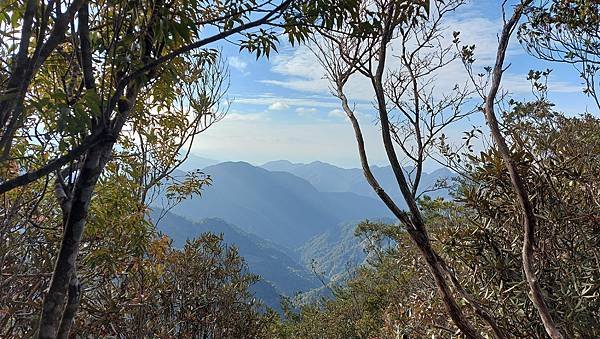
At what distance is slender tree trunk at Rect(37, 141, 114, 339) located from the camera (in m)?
1.50

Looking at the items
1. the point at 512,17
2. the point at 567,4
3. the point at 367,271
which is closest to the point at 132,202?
the point at 512,17

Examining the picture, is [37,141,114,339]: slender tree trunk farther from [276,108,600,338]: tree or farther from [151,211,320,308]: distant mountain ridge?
[151,211,320,308]: distant mountain ridge

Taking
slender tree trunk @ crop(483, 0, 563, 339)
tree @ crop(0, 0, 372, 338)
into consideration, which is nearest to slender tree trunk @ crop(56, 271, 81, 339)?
tree @ crop(0, 0, 372, 338)

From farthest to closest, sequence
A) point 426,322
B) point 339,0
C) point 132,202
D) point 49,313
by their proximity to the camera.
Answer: point 426,322
point 132,202
point 339,0
point 49,313

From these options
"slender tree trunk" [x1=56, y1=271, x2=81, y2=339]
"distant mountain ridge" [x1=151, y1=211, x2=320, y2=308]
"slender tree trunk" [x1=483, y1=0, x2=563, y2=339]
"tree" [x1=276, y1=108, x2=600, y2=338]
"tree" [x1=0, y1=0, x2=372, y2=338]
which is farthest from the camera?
"distant mountain ridge" [x1=151, y1=211, x2=320, y2=308]

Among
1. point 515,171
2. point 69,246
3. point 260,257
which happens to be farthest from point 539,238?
point 260,257

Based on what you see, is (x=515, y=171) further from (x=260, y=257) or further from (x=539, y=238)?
(x=260, y=257)

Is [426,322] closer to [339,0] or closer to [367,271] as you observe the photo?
[339,0]

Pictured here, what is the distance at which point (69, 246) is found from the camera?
1.54 m

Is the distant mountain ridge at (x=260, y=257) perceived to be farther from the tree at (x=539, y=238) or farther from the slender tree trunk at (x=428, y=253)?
the slender tree trunk at (x=428, y=253)

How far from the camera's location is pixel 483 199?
2.81 metres

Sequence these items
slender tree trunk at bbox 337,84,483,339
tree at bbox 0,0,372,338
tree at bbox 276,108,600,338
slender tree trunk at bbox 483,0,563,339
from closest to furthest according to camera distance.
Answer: tree at bbox 0,0,372,338 → slender tree trunk at bbox 483,0,563,339 → slender tree trunk at bbox 337,84,483,339 → tree at bbox 276,108,600,338

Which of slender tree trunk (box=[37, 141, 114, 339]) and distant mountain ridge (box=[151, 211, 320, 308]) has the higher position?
slender tree trunk (box=[37, 141, 114, 339])

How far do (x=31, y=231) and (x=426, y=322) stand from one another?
321 cm
